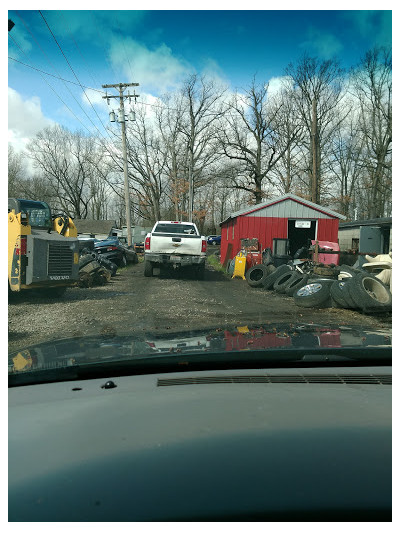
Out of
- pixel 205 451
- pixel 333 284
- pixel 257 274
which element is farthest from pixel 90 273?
pixel 205 451

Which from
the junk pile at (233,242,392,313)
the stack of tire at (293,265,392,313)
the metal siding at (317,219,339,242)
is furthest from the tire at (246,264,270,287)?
the metal siding at (317,219,339,242)

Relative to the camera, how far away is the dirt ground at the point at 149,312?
7660 mm

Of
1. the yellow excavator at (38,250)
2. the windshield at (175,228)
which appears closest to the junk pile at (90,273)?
the yellow excavator at (38,250)

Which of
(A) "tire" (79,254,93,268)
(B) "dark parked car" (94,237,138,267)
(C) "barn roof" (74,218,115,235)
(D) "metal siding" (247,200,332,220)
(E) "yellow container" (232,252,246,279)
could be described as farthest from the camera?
(C) "barn roof" (74,218,115,235)

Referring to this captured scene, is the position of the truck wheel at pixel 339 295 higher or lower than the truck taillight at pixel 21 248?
lower

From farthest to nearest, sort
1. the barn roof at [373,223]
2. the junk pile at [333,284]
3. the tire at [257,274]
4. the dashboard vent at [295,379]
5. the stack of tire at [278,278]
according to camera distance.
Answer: the barn roof at [373,223] → the tire at [257,274] → the stack of tire at [278,278] → the junk pile at [333,284] → the dashboard vent at [295,379]

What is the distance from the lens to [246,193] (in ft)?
168

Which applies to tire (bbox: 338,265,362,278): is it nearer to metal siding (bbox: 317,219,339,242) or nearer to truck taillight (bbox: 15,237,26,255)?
truck taillight (bbox: 15,237,26,255)

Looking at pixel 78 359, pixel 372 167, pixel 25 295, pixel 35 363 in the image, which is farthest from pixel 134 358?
pixel 372 167

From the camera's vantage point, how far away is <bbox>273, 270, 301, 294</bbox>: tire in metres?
13.6

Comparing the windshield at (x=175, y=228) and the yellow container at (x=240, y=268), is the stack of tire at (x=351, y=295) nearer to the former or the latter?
the yellow container at (x=240, y=268)

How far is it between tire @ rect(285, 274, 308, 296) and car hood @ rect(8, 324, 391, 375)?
8.72 m

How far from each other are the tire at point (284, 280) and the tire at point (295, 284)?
0.07 metres

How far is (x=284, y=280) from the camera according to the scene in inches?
559
